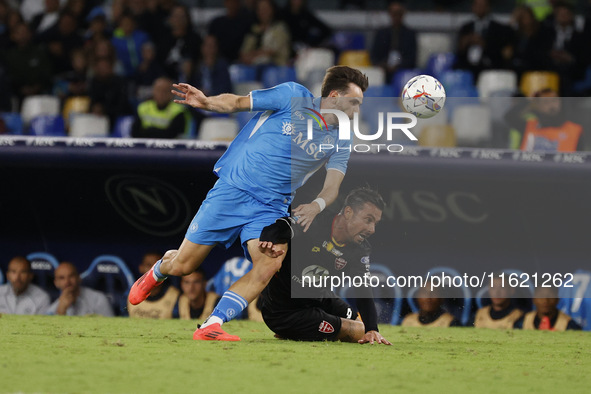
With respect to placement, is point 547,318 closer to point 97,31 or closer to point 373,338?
point 373,338

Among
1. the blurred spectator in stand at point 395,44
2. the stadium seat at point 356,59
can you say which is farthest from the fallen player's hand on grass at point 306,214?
the stadium seat at point 356,59

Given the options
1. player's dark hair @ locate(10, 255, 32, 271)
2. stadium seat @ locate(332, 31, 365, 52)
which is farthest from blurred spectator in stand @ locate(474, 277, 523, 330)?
stadium seat @ locate(332, 31, 365, 52)

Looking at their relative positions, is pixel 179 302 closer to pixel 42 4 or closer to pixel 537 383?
pixel 537 383

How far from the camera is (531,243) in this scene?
8.00 m

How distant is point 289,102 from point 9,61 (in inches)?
262

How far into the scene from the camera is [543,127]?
780 cm

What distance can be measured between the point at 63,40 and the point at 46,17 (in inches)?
33.4

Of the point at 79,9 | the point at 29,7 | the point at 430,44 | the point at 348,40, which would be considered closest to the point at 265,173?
the point at 430,44

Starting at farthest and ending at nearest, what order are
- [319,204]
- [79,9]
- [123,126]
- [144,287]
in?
[79,9], [123,126], [144,287], [319,204]

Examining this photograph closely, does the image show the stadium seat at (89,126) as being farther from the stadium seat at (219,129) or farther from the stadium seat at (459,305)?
the stadium seat at (459,305)

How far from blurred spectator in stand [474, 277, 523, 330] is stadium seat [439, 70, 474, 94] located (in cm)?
294

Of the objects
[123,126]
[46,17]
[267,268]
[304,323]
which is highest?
[46,17]

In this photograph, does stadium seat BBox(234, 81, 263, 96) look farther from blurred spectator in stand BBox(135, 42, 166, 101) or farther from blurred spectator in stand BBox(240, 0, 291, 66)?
blurred spectator in stand BBox(135, 42, 166, 101)

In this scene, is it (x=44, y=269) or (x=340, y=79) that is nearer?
(x=340, y=79)
